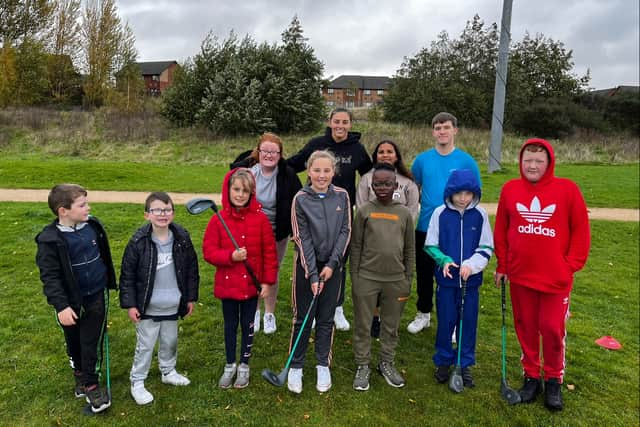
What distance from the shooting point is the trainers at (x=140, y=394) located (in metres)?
3.31

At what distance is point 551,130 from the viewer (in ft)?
91.7

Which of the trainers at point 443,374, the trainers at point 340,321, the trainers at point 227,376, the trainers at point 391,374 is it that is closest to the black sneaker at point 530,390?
the trainers at point 443,374

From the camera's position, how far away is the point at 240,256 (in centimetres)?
329

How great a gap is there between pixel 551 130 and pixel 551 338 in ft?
93.9

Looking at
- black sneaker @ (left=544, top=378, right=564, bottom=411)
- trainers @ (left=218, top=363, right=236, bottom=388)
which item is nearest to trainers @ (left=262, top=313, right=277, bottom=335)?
trainers @ (left=218, top=363, right=236, bottom=388)

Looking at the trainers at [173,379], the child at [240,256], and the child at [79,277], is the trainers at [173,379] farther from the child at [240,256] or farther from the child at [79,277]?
the child at [79,277]

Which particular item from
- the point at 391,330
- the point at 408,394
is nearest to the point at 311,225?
the point at 391,330

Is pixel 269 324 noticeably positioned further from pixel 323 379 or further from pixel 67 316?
pixel 67 316

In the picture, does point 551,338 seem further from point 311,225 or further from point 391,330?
point 311,225

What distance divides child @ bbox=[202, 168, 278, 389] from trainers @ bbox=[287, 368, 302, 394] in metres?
0.37

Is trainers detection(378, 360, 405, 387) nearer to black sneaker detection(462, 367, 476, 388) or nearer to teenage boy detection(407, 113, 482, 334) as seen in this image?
black sneaker detection(462, 367, 476, 388)

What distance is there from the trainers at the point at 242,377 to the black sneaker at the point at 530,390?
2.28 m

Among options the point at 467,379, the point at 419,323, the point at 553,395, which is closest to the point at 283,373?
the point at 467,379

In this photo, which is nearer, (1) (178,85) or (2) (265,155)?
(2) (265,155)
